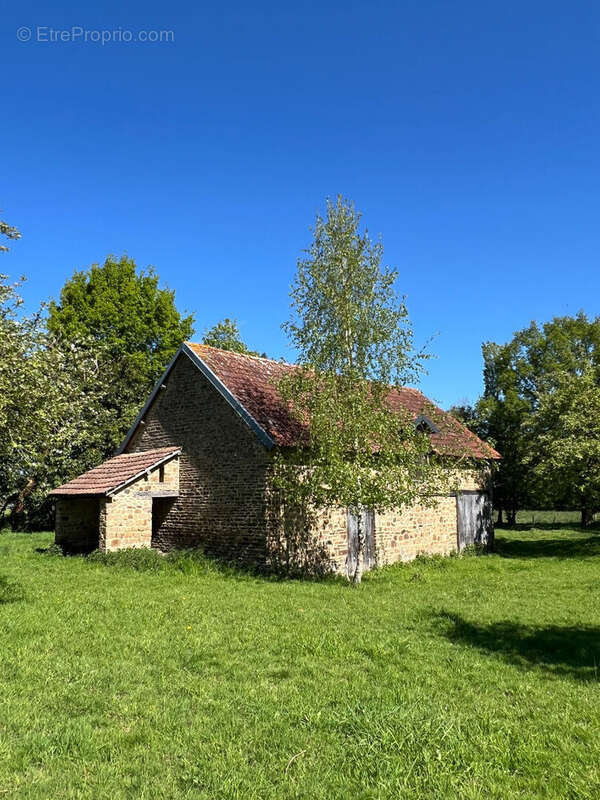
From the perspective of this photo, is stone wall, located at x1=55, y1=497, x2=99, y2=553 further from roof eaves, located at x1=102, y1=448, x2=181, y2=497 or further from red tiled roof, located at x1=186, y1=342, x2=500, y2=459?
red tiled roof, located at x1=186, y1=342, x2=500, y2=459

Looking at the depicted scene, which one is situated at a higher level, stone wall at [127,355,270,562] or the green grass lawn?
stone wall at [127,355,270,562]

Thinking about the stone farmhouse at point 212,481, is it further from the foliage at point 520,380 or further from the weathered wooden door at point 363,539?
the foliage at point 520,380

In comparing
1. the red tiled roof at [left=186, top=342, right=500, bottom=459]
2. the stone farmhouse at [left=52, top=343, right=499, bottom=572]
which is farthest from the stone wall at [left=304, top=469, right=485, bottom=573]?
the red tiled roof at [left=186, top=342, right=500, bottom=459]

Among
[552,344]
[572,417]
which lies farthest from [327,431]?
[552,344]

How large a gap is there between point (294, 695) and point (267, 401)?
1131 centimetres

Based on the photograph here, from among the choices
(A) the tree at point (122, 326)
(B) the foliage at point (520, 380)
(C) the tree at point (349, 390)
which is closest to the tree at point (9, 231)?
(C) the tree at point (349, 390)

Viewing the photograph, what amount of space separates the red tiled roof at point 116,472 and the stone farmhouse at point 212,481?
2.2 inches

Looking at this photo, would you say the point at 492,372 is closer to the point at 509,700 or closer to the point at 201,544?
the point at 201,544

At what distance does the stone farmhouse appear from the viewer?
15539mm

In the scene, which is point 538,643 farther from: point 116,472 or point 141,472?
point 116,472

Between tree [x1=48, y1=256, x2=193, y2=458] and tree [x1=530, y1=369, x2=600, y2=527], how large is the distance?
19258 millimetres

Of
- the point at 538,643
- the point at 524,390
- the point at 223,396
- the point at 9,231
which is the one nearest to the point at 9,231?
the point at 9,231

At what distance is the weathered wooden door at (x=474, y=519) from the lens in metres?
21.6

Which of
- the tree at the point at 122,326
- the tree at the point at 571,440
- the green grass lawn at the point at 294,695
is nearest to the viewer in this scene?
the green grass lawn at the point at 294,695
